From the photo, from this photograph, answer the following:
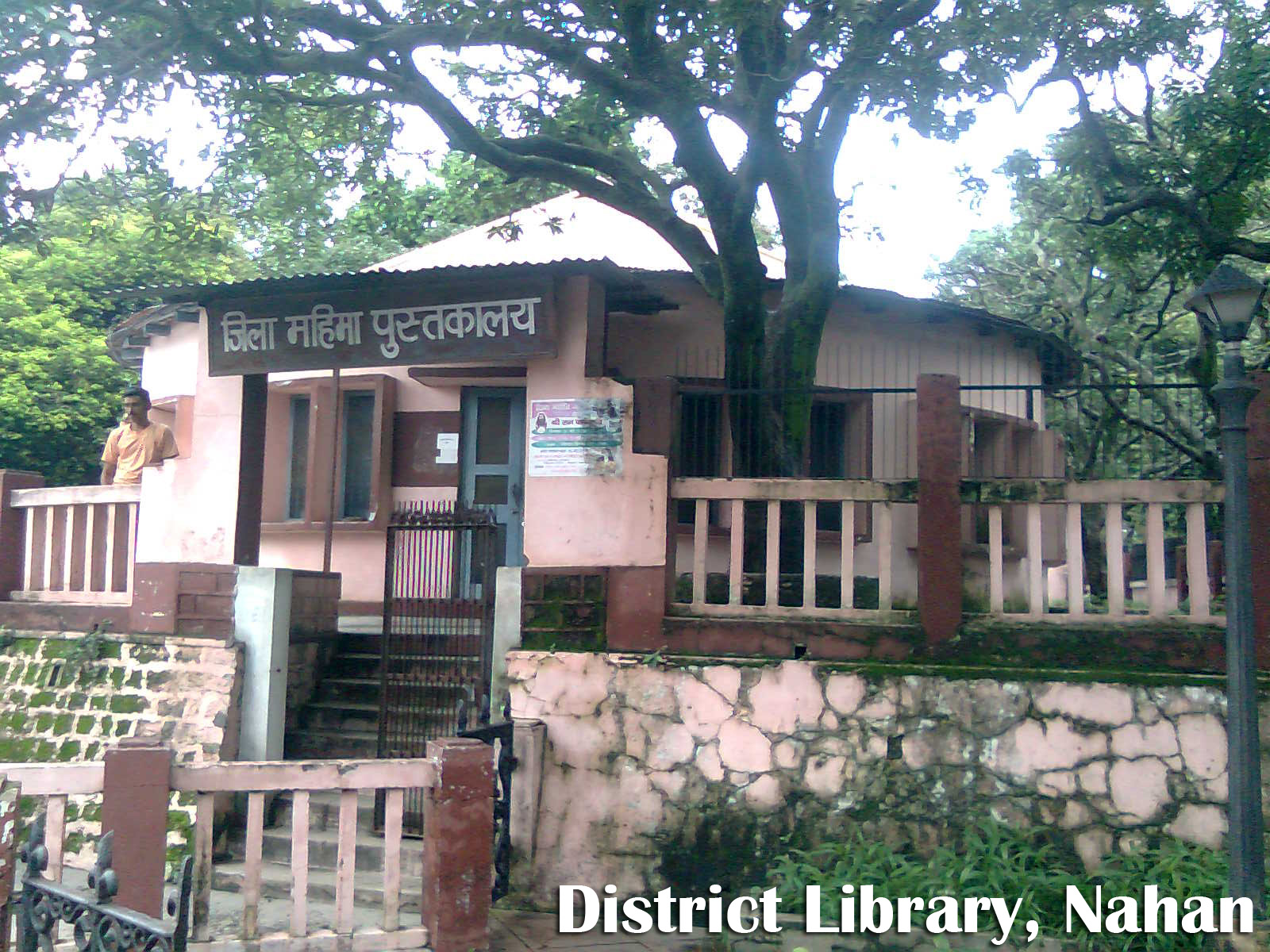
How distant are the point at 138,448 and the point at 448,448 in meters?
2.87

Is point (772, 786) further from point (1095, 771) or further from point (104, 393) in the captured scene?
point (104, 393)

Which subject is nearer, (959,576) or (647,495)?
(959,576)

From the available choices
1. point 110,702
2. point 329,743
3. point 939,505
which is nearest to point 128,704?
point 110,702

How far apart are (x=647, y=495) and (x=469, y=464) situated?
4067 millimetres

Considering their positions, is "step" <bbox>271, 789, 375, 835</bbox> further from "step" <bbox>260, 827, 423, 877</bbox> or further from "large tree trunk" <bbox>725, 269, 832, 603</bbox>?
"large tree trunk" <bbox>725, 269, 832, 603</bbox>

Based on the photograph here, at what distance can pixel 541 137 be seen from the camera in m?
9.00

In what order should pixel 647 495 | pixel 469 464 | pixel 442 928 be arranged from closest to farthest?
pixel 442 928, pixel 647 495, pixel 469 464

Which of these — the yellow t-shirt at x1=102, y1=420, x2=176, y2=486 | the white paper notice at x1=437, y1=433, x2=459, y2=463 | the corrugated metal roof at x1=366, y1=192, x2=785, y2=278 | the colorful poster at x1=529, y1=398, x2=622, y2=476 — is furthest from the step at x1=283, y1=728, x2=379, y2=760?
the corrugated metal roof at x1=366, y1=192, x2=785, y2=278

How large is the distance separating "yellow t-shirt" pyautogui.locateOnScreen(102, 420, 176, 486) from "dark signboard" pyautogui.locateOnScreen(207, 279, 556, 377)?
3.82 feet

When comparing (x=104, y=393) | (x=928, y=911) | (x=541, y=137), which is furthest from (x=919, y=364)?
(x=104, y=393)

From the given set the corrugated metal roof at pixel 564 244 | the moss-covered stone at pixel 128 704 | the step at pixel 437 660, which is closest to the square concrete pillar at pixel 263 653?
the moss-covered stone at pixel 128 704

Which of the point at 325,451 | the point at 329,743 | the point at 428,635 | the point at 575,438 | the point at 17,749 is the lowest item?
the point at 17,749

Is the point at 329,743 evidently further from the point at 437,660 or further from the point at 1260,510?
the point at 1260,510

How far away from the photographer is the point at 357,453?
11586mm
